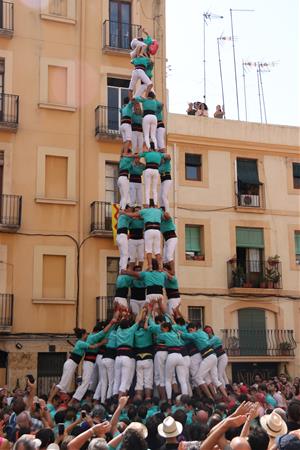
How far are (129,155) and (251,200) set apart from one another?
413 inches

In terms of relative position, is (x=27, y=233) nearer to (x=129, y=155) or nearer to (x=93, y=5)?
(x=129, y=155)

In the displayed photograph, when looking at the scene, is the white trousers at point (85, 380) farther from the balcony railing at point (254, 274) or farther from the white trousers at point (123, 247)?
the balcony railing at point (254, 274)

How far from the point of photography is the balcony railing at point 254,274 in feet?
83.5

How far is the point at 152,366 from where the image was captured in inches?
604

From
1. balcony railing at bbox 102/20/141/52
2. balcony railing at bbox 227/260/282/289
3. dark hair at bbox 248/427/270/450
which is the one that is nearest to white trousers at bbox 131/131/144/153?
balcony railing at bbox 102/20/141/52

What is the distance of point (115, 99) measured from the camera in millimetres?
25109

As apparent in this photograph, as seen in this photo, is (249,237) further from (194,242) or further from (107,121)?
(107,121)

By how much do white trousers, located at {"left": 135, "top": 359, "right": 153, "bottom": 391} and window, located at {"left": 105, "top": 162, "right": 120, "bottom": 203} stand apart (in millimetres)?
9780

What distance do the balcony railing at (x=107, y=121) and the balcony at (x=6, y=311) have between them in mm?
6768

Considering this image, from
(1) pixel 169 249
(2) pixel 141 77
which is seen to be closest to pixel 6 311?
(1) pixel 169 249

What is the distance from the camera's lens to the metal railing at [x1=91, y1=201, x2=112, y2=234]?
23.0m

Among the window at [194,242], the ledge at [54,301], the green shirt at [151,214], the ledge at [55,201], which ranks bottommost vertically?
the ledge at [54,301]

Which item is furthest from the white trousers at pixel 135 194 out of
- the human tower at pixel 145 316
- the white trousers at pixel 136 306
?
the white trousers at pixel 136 306

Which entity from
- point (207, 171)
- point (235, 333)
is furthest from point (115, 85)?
point (235, 333)
